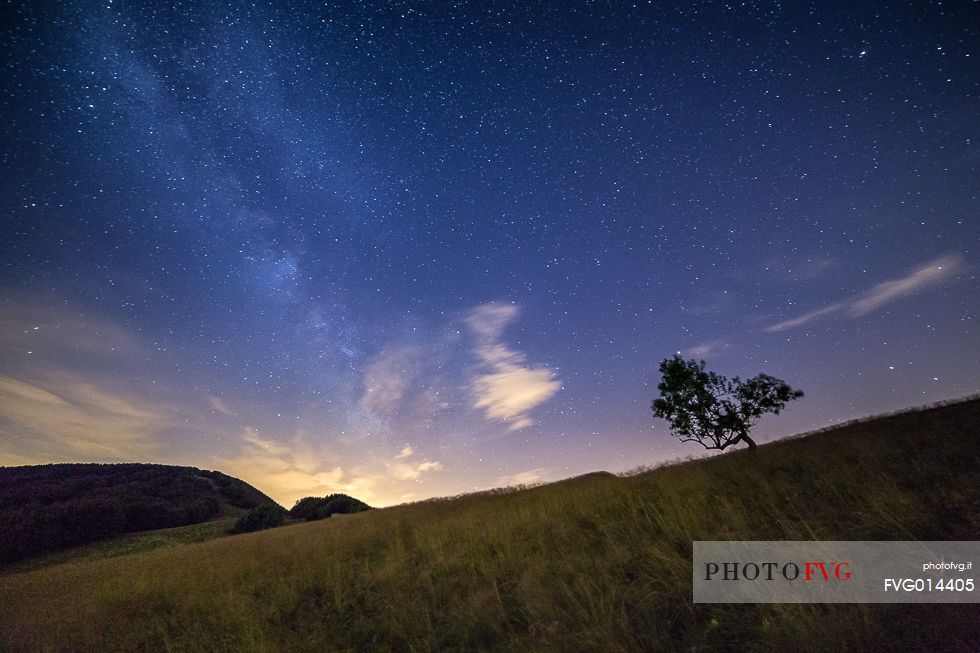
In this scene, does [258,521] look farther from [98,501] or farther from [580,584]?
[580,584]

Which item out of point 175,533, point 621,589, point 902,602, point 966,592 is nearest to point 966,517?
point 966,592

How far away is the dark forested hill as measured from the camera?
2167 cm

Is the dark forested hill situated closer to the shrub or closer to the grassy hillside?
the shrub

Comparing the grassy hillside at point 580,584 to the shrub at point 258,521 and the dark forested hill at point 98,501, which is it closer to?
the shrub at point 258,521

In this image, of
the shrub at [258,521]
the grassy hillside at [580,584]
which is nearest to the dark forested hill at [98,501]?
the shrub at [258,521]

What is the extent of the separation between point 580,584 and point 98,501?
34375 mm

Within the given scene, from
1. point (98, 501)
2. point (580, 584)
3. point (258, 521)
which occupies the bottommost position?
point (258, 521)

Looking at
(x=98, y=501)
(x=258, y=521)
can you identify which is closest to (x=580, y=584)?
(x=258, y=521)

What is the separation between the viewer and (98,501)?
25203mm

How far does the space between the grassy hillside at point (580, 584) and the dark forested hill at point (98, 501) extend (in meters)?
16.8

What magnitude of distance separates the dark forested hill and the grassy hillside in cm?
1676

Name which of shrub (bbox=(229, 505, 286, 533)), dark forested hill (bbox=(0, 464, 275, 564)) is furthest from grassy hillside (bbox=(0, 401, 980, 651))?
dark forested hill (bbox=(0, 464, 275, 564))

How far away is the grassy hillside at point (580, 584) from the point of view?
357cm

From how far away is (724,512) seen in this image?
6074mm
